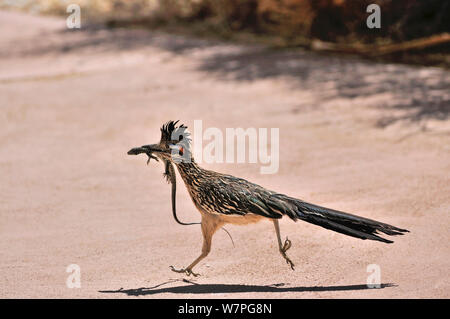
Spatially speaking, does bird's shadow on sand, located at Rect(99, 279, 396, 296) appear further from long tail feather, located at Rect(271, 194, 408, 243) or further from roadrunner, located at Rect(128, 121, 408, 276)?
long tail feather, located at Rect(271, 194, 408, 243)

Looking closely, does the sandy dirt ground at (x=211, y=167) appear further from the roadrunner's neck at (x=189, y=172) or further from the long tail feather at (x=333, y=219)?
the roadrunner's neck at (x=189, y=172)

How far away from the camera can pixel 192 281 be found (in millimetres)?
4016

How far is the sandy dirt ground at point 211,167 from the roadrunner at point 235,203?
0.42 metres

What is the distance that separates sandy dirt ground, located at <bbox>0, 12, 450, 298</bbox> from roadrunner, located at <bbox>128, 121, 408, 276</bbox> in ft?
1.38

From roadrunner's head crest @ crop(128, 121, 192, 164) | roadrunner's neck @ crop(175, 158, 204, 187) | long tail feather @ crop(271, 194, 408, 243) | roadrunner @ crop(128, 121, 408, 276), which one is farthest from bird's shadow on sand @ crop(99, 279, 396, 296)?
roadrunner's head crest @ crop(128, 121, 192, 164)

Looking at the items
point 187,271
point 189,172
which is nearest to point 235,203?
point 189,172

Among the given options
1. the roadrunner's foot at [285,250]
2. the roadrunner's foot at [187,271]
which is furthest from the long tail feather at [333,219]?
the roadrunner's foot at [187,271]

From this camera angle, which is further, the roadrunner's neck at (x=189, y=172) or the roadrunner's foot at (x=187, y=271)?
the roadrunner's foot at (x=187, y=271)

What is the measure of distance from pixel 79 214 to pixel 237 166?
1669 millimetres

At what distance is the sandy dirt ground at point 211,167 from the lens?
13.4ft

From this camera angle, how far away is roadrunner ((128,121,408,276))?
359 cm

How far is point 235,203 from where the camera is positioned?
3.66m

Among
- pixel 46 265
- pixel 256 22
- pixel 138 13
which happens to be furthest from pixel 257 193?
pixel 138 13

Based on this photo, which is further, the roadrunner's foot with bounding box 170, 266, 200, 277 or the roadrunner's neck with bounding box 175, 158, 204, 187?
the roadrunner's foot with bounding box 170, 266, 200, 277
